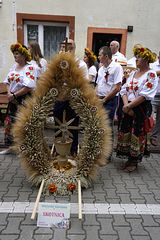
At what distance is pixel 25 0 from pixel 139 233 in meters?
6.27

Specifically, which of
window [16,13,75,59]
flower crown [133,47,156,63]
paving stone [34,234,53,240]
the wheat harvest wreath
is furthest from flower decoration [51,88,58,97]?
window [16,13,75,59]

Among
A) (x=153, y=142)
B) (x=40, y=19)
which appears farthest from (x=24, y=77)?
(x=40, y=19)

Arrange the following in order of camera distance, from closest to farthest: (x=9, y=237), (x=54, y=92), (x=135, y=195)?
1. (x=9, y=237)
2. (x=54, y=92)
3. (x=135, y=195)

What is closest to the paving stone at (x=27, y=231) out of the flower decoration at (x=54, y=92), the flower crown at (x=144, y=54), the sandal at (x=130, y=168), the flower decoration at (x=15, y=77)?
the flower decoration at (x=54, y=92)

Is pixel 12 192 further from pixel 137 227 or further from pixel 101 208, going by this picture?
pixel 137 227

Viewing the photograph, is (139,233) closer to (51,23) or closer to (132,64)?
(132,64)

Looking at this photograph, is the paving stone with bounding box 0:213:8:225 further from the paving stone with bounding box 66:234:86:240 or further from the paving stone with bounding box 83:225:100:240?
the paving stone with bounding box 83:225:100:240

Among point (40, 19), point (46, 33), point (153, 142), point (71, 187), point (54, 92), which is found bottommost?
point (153, 142)

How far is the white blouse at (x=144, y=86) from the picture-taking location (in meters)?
3.62

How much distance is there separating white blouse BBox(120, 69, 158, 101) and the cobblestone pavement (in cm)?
116

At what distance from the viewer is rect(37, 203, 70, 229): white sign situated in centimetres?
266

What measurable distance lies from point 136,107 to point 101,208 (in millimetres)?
1450

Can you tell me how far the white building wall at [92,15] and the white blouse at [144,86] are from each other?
11.8ft

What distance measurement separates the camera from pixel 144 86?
11.9 feet
